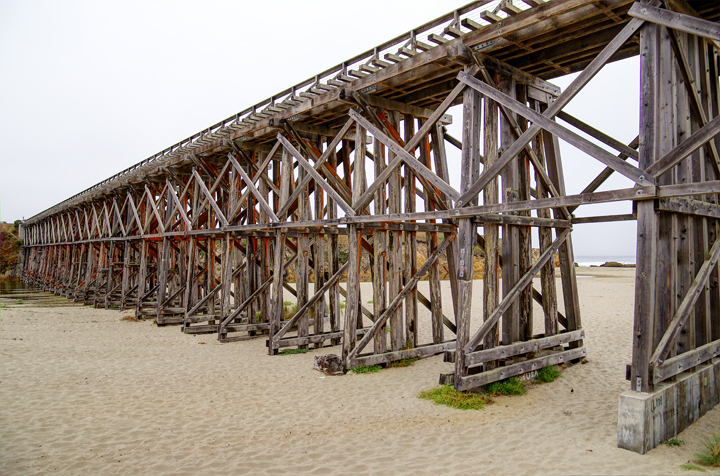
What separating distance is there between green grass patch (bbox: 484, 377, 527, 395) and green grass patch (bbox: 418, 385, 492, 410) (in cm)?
31

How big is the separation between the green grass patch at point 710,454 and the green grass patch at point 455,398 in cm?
240

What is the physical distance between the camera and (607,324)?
1321 cm

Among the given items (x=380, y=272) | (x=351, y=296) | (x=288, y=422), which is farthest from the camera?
(x=380, y=272)

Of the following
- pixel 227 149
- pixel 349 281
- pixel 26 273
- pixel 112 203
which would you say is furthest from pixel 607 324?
pixel 26 273

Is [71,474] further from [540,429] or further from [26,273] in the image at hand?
[26,273]

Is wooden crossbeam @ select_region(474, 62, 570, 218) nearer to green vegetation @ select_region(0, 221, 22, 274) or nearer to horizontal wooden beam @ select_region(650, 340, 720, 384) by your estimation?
horizontal wooden beam @ select_region(650, 340, 720, 384)

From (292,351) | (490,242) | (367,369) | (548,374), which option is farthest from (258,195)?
(548,374)

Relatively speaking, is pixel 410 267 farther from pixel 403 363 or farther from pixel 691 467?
pixel 691 467

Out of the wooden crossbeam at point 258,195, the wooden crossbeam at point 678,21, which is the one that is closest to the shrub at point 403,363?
the wooden crossbeam at point 258,195

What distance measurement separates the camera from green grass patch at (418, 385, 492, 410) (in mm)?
6254

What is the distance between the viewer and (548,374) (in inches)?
297

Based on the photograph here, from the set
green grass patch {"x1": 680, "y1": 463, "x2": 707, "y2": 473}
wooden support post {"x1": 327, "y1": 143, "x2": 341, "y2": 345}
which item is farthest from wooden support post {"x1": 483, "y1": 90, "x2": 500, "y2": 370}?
wooden support post {"x1": 327, "y1": 143, "x2": 341, "y2": 345}

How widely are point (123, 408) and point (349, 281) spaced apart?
13.1 ft

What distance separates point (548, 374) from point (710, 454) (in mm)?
3246
